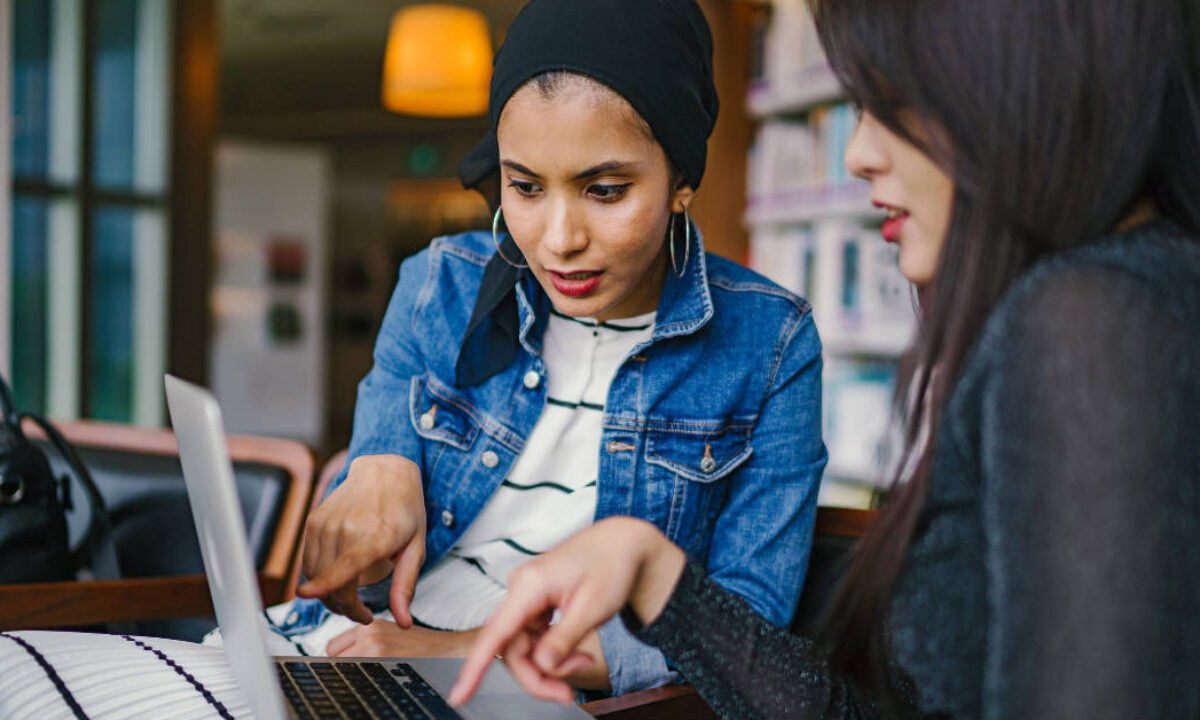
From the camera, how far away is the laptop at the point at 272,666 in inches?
24.9

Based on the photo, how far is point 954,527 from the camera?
2.26 feet

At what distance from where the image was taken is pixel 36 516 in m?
1.40

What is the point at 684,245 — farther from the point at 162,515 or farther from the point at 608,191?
the point at 162,515

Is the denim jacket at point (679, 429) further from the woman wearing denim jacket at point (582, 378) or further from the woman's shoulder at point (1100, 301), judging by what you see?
the woman's shoulder at point (1100, 301)

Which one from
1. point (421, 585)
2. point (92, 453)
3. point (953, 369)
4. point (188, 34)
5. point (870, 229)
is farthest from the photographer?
point (188, 34)

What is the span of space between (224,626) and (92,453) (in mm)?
979

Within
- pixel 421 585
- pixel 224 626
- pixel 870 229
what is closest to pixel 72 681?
pixel 224 626

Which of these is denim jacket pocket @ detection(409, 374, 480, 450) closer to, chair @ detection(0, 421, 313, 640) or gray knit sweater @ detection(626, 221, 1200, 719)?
chair @ detection(0, 421, 313, 640)

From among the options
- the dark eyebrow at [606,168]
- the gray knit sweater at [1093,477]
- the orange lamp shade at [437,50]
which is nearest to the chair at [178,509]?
the dark eyebrow at [606,168]

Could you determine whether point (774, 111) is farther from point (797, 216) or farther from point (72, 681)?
point (72, 681)

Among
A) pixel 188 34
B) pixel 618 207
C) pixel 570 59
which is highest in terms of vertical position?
pixel 188 34

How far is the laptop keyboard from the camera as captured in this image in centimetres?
81

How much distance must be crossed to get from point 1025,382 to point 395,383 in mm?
844

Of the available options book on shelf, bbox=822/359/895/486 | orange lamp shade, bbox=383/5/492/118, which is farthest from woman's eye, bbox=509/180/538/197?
orange lamp shade, bbox=383/5/492/118
